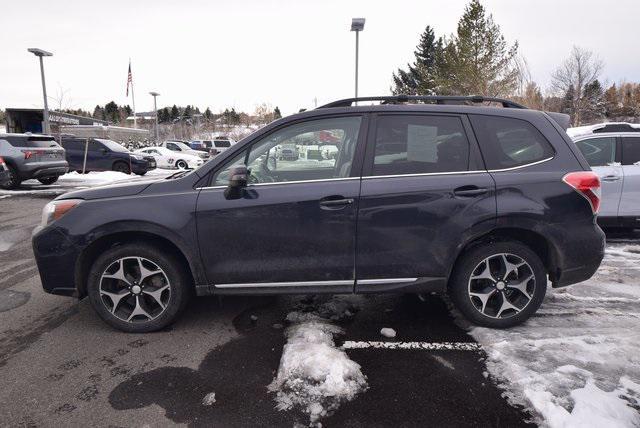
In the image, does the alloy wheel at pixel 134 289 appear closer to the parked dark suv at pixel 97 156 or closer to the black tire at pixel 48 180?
the black tire at pixel 48 180

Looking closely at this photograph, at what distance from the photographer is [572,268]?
340 centimetres

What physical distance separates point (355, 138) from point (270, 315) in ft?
5.77

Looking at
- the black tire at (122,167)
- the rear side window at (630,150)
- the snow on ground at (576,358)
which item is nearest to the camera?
the snow on ground at (576,358)

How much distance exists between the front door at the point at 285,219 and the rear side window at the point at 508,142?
1.01 meters

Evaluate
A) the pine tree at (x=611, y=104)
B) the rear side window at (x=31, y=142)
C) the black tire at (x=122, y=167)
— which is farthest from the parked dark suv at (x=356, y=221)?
the pine tree at (x=611, y=104)

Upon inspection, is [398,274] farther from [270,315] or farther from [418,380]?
[270,315]

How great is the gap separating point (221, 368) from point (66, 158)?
57.0ft

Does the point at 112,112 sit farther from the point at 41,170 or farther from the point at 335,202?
the point at 335,202

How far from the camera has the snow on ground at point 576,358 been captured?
2455 millimetres

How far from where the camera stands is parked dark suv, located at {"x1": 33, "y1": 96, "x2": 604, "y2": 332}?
3264 mm

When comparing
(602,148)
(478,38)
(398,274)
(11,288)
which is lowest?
(11,288)

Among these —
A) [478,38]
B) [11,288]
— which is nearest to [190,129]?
[478,38]

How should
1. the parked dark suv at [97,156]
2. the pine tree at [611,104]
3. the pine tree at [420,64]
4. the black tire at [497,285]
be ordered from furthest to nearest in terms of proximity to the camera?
1. the pine tree at [611,104]
2. the pine tree at [420,64]
3. the parked dark suv at [97,156]
4. the black tire at [497,285]

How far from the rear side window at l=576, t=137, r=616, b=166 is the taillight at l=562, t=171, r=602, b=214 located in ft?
11.5
